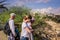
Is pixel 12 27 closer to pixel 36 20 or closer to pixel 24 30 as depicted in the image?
pixel 24 30

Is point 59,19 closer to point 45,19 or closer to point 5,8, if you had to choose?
point 45,19

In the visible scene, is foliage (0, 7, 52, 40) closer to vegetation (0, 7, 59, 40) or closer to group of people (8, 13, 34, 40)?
vegetation (0, 7, 59, 40)

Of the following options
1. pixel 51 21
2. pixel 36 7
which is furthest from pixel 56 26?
pixel 36 7

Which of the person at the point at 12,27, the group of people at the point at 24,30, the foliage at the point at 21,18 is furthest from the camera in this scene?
the foliage at the point at 21,18

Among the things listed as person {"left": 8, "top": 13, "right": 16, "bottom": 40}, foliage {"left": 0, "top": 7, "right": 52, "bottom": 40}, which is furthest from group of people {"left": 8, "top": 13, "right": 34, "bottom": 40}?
foliage {"left": 0, "top": 7, "right": 52, "bottom": 40}

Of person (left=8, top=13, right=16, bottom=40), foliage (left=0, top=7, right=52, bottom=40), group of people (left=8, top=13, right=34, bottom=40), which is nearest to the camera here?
group of people (left=8, top=13, right=34, bottom=40)

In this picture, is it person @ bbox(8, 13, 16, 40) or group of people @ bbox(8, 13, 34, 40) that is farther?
person @ bbox(8, 13, 16, 40)

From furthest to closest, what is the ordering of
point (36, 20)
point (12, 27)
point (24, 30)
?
point (36, 20)
point (12, 27)
point (24, 30)

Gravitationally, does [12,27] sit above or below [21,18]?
below

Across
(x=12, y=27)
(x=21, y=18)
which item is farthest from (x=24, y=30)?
(x=21, y=18)

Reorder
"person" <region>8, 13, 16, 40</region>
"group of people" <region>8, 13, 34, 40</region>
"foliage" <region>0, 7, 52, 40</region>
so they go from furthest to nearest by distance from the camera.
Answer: "foliage" <region>0, 7, 52, 40</region>
"person" <region>8, 13, 16, 40</region>
"group of people" <region>8, 13, 34, 40</region>

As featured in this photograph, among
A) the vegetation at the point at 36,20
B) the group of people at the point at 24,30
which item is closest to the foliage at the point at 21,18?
the vegetation at the point at 36,20

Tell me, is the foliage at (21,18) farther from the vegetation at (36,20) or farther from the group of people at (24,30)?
the group of people at (24,30)

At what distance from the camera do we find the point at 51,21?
7.58m
